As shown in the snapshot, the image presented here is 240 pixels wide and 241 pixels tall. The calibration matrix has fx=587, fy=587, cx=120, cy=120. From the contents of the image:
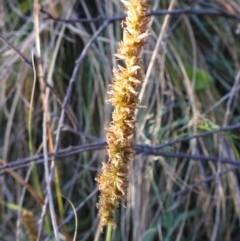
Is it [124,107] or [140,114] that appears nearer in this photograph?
[124,107]

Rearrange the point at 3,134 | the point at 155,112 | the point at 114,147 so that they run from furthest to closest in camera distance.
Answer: the point at 3,134
the point at 155,112
the point at 114,147

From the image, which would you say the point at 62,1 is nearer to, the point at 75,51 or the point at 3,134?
the point at 75,51

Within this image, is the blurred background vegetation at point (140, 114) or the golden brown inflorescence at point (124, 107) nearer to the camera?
the golden brown inflorescence at point (124, 107)

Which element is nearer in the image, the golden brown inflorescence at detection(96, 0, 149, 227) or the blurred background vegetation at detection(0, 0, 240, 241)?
the golden brown inflorescence at detection(96, 0, 149, 227)

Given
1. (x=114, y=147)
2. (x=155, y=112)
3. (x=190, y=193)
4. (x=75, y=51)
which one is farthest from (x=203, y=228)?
(x=114, y=147)
